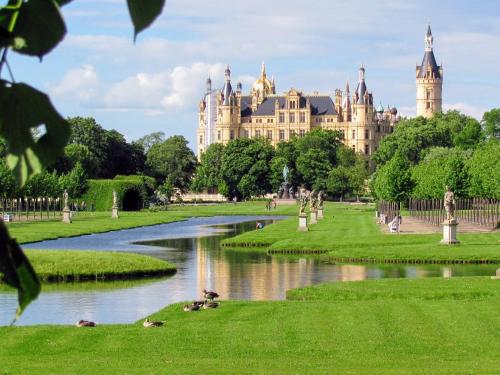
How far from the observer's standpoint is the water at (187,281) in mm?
23438

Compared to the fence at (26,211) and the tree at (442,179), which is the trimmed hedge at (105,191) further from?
the tree at (442,179)

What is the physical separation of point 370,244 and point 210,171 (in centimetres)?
9234

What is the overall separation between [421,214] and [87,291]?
4743 cm

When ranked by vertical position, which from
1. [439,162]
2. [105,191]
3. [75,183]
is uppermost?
[439,162]

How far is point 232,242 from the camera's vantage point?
4766cm

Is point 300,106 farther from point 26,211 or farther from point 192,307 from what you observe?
point 192,307

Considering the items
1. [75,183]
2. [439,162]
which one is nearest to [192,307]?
[439,162]

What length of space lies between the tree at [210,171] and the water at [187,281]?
8453cm

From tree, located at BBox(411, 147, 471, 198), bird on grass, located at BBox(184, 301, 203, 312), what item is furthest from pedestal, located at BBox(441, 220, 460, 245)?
tree, located at BBox(411, 147, 471, 198)

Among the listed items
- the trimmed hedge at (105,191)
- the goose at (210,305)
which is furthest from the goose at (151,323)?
the trimmed hedge at (105,191)

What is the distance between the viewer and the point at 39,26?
1288mm

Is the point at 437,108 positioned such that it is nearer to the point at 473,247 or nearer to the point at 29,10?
the point at 473,247

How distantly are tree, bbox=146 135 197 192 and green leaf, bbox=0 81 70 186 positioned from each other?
14036 cm

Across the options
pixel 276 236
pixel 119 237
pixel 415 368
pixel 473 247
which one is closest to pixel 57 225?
pixel 119 237
